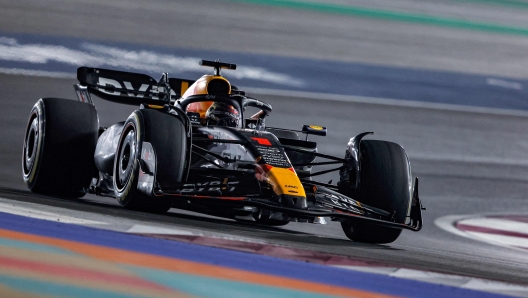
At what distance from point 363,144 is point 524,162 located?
18.3ft

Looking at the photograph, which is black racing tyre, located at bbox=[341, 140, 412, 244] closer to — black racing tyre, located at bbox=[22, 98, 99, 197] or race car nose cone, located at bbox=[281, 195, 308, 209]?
race car nose cone, located at bbox=[281, 195, 308, 209]

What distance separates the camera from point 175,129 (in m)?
5.24

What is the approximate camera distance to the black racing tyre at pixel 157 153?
515cm

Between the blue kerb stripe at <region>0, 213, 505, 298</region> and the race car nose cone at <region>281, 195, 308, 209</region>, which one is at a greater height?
the race car nose cone at <region>281, 195, 308, 209</region>

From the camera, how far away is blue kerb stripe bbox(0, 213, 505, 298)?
3.07 m

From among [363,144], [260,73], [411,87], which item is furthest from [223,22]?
[363,144]

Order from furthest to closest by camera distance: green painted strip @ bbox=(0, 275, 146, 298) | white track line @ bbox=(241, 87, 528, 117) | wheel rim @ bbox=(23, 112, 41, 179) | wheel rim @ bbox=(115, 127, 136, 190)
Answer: white track line @ bbox=(241, 87, 528, 117), wheel rim @ bbox=(23, 112, 41, 179), wheel rim @ bbox=(115, 127, 136, 190), green painted strip @ bbox=(0, 275, 146, 298)

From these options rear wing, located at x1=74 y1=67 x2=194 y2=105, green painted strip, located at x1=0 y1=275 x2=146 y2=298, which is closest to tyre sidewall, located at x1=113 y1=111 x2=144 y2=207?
rear wing, located at x1=74 y1=67 x2=194 y2=105

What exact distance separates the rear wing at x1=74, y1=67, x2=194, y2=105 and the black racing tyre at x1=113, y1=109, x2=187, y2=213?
5.53 feet

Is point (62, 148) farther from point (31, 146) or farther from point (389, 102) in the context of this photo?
point (389, 102)

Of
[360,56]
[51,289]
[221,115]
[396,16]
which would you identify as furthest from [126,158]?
[396,16]

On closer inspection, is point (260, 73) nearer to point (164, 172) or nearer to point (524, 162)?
point (524, 162)

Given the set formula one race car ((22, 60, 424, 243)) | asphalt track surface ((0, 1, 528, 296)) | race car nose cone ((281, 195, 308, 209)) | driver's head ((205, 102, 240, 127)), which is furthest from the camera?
asphalt track surface ((0, 1, 528, 296))

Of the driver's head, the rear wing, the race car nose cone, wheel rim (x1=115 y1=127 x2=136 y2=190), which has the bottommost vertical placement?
the race car nose cone
